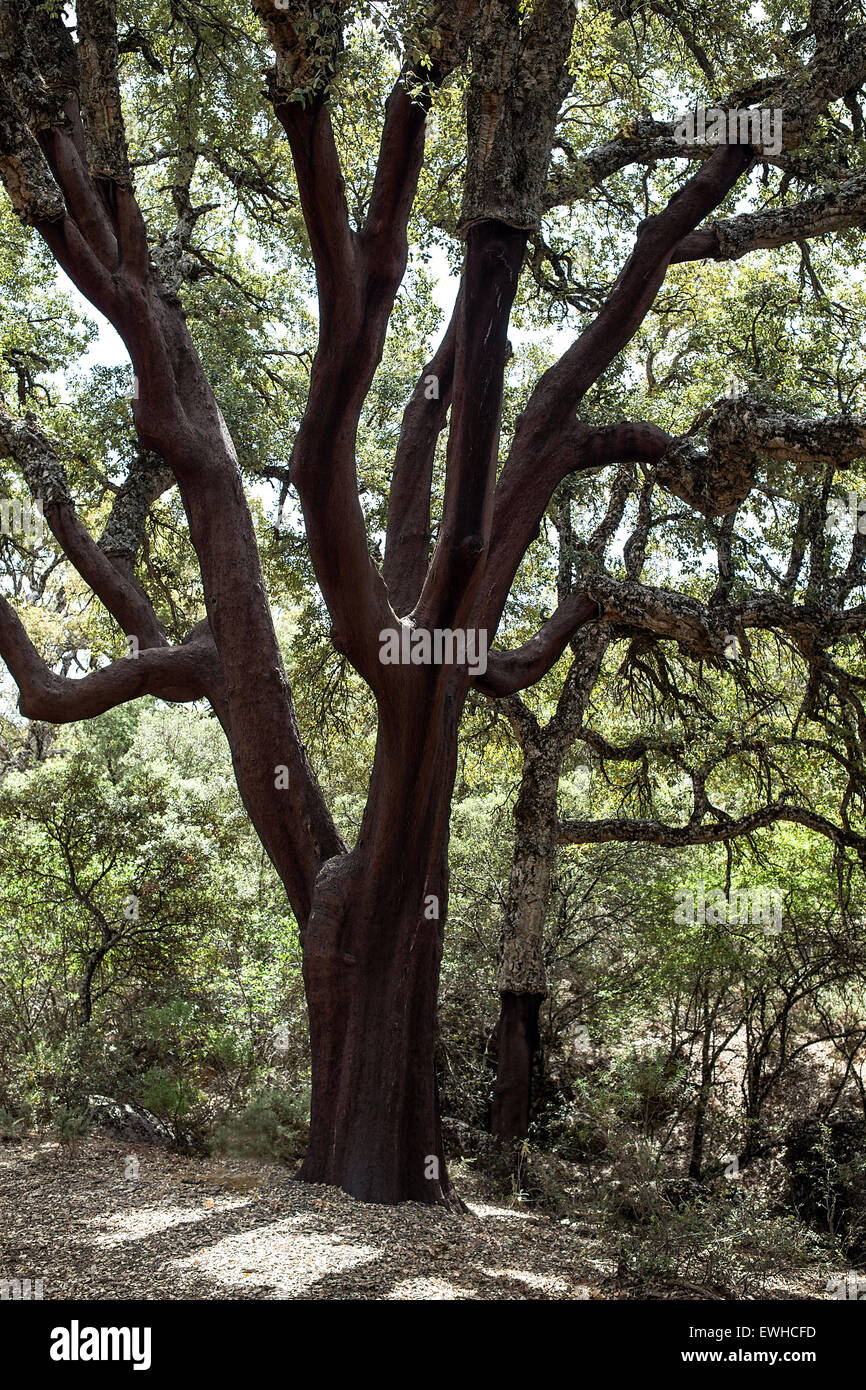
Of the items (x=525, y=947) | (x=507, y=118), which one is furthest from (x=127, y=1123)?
(x=507, y=118)

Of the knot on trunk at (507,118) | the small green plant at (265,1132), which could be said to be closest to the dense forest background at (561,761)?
the small green plant at (265,1132)

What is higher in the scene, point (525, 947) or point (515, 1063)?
point (525, 947)

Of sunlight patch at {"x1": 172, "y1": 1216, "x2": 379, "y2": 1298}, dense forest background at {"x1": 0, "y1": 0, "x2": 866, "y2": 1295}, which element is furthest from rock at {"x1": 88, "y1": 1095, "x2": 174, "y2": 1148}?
sunlight patch at {"x1": 172, "y1": 1216, "x2": 379, "y2": 1298}

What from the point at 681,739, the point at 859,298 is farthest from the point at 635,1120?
the point at 859,298

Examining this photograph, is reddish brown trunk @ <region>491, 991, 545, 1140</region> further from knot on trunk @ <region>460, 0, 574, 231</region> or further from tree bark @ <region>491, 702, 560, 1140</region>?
knot on trunk @ <region>460, 0, 574, 231</region>

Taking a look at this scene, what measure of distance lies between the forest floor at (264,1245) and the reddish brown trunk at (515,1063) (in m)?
2.49

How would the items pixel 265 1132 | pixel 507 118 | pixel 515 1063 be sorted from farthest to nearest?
1. pixel 515 1063
2. pixel 265 1132
3. pixel 507 118

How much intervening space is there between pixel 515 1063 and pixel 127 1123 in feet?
Result: 9.75

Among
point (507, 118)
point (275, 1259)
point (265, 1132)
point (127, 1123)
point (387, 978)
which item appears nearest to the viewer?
point (275, 1259)

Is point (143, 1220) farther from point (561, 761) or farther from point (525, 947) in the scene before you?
point (561, 761)

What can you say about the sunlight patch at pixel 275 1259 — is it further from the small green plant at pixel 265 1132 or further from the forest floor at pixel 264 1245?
the small green plant at pixel 265 1132

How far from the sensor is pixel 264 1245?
4.18 metres

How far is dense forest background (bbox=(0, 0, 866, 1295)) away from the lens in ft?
24.7

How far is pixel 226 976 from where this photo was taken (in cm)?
922
